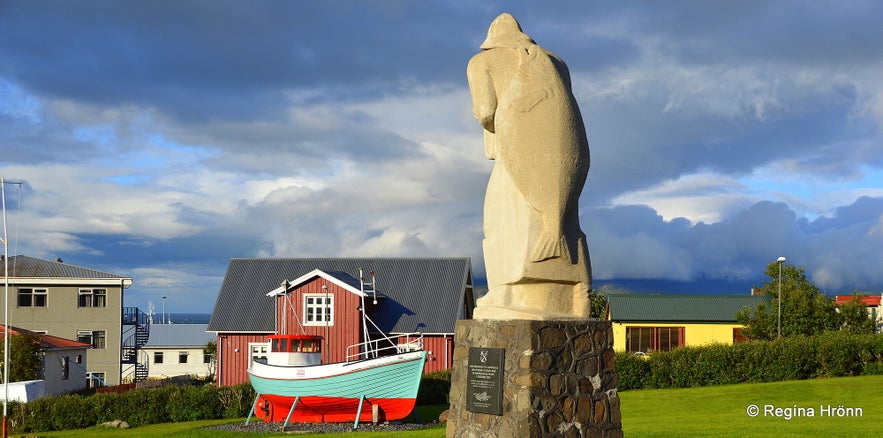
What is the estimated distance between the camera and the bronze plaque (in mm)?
10258

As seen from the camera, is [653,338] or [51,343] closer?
[51,343]

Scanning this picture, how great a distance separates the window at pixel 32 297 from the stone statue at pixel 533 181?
1682 inches

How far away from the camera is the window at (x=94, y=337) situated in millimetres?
48156

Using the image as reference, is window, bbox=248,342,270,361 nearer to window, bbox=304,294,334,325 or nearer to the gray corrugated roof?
window, bbox=304,294,334,325

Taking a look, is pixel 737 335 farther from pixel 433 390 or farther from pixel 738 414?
pixel 738 414

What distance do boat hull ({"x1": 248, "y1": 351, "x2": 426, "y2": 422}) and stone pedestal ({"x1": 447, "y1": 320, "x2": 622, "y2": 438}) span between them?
1532 centimetres

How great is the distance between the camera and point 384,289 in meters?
39.8

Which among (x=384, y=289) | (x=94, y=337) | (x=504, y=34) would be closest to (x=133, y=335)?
(x=94, y=337)

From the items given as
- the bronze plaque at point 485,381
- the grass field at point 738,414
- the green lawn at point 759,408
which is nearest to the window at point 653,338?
the green lawn at point 759,408

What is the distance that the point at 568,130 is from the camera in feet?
34.7

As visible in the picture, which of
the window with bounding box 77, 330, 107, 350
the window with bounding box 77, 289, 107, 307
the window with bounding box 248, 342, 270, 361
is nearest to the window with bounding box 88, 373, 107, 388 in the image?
the window with bounding box 77, 330, 107, 350

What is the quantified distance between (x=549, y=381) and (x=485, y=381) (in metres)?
0.75

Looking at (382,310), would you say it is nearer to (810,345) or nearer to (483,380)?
(810,345)

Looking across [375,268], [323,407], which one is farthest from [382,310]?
[323,407]
